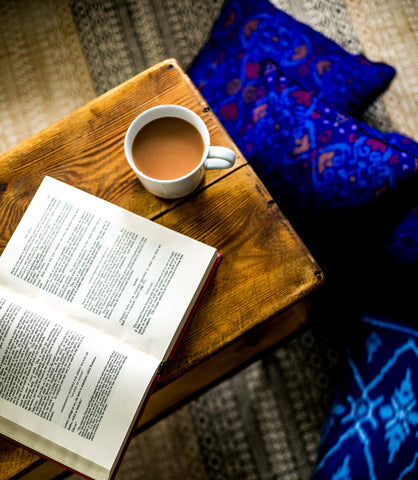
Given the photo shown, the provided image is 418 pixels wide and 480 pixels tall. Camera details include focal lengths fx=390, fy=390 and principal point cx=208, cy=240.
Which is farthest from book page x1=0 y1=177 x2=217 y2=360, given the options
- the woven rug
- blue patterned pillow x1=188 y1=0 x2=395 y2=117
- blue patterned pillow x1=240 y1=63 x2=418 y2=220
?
the woven rug

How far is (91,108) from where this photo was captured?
0.69 m

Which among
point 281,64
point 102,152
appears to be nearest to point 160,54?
point 281,64

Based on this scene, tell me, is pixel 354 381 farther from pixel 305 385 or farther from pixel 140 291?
pixel 140 291

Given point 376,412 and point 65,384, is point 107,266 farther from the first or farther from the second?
point 376,412

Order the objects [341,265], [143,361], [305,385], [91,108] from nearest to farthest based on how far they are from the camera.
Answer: [143,361]
[91,108]
[341,265]
[305,385]

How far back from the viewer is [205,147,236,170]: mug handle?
0.57 metres

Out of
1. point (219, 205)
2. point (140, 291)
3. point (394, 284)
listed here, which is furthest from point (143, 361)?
point (394, 284)

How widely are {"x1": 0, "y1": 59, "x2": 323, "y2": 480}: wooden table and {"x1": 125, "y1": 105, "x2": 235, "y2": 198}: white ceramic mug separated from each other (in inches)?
2.8

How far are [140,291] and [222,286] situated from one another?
0.13 meters

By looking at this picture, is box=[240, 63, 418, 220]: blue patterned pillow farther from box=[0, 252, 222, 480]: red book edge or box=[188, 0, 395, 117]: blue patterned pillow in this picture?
box=[0, 252, 222, 480]: red book edge

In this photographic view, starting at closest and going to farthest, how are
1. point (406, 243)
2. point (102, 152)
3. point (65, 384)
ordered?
point (65, 384) < point (102, 152) < point (406, 243)

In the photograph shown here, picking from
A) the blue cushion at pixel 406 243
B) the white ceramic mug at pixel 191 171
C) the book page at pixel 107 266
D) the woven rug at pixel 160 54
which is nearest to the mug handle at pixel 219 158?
the white ceramic mug at pixel 191 171

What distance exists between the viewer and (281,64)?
857 mm

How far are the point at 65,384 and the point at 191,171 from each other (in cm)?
36
